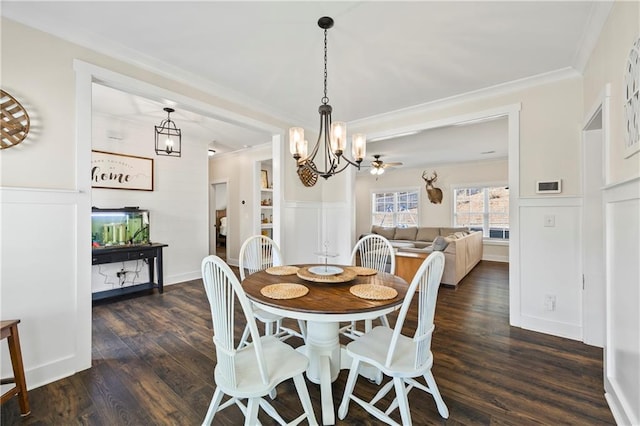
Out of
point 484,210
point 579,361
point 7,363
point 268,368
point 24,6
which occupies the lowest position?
point 579,361

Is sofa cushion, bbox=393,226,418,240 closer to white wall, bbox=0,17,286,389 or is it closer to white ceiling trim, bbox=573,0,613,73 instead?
white ceiling trim, bbox=573,0,613,73

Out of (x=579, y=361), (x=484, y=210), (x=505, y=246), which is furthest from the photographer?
(x=484, y=210)

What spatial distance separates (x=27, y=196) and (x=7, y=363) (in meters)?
1.10

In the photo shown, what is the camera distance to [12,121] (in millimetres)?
1814

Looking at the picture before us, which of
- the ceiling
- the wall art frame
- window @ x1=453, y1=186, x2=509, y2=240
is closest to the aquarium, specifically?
the ceiling

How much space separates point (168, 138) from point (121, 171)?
3.05 feet

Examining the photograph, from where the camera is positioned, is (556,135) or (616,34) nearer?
(616,34)

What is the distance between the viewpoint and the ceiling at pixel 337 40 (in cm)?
186

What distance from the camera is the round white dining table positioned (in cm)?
143

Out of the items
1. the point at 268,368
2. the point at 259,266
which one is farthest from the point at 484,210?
the point at 268,368

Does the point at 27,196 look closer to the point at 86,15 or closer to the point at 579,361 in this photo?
the point at 86,15

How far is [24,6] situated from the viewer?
182 cm

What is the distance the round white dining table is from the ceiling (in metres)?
1.85

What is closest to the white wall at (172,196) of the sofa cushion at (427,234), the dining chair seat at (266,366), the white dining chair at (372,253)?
the white dining chair at (372,253)
